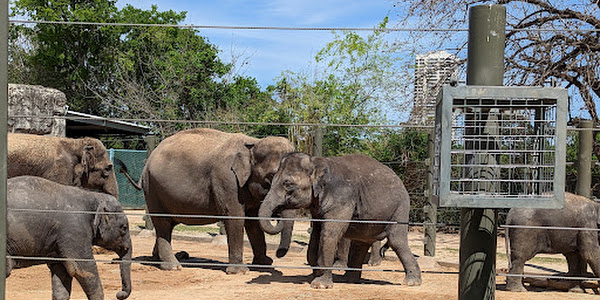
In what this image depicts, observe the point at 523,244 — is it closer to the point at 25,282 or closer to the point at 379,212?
the point at 379,212

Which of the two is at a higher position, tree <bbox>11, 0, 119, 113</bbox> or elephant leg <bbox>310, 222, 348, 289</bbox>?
tree <bbox>11, 0, 119, 113</bbox>

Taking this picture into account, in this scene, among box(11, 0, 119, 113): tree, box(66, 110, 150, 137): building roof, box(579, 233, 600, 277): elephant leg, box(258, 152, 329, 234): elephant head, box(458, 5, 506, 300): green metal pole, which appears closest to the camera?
box(458, 5, 506, 300): green metal pole

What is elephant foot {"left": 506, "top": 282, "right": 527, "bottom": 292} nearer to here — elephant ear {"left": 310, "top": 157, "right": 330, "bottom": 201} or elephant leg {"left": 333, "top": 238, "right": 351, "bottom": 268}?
elephant leg {"left": 333, "top": 238, "right": 351, "bottom": 268}

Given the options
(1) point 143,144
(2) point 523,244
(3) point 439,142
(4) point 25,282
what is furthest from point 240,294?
(1) point 143,144

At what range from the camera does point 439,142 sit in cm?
320

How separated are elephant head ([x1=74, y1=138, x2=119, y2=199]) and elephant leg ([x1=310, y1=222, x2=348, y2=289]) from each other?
11.0 ft

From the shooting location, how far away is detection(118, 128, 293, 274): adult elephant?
8.76 meters

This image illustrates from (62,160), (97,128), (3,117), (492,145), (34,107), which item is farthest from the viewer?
(97,128)

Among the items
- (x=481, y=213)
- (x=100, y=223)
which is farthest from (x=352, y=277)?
(x=481, y=213)

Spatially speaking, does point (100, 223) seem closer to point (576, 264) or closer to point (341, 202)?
point (341, 202)

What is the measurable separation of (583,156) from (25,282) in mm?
6506

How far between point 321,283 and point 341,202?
838 mm

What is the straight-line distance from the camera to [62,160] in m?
9.35

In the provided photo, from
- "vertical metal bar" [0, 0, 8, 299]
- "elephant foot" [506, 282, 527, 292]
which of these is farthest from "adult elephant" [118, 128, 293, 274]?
"vertical metal bar" [0, 0, 8, 299]
